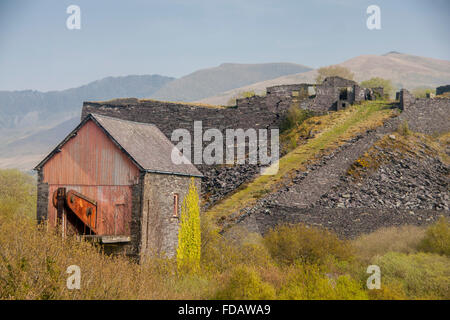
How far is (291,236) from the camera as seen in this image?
21438 millimetres

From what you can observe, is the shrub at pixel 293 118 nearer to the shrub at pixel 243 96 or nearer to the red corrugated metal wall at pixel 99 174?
the shrub at pixel 243 96

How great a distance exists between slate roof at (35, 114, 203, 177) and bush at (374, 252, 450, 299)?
28.1 feet

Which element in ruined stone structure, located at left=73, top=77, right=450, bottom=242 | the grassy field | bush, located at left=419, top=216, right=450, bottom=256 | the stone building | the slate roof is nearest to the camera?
the stone building

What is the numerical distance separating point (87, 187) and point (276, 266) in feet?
25.6

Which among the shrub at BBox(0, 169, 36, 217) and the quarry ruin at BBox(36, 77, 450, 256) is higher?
the quarry ruin at BBox(36, 77, 450, 256)

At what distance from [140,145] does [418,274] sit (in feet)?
37.5

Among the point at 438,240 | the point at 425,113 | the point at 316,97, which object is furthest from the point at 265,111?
the point at 438,240

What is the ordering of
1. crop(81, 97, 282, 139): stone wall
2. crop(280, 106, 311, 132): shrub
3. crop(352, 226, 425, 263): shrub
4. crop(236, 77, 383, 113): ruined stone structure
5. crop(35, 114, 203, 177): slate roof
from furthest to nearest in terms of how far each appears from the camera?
crop(236, 77, 383, 113): ruined stone structure → crop(81, 97, 282, 139): stone wall → crop(280, 106, 311, 132): shrub → crop(352, 226, 425, 263): shrub → crop(35, 114, 203, 177): slate roof

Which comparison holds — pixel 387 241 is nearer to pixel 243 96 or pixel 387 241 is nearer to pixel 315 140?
pixel 315 140

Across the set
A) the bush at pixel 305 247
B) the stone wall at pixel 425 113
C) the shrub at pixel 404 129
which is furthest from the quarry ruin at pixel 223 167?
the bush at pixel 305 247

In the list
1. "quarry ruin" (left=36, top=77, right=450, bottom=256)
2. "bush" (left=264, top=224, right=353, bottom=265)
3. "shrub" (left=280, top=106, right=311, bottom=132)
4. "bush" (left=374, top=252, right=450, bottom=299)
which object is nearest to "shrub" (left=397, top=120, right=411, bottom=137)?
"quarry ruin" (left=36, top=77, right=450, bottom=256)

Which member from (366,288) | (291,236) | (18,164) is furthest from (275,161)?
(18,164)

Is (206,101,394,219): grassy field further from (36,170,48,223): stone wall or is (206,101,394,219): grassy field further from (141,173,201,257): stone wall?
(36,170,48,223): stone wall

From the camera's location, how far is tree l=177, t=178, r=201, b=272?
2078 centimetres
